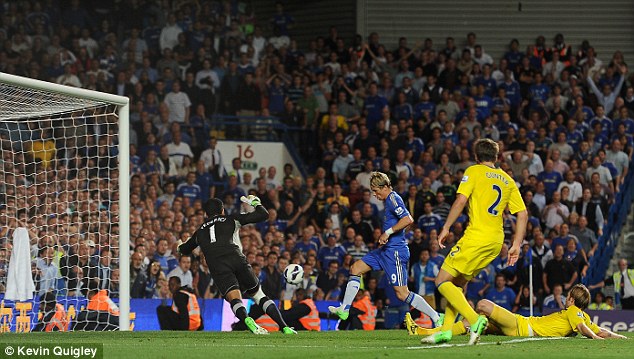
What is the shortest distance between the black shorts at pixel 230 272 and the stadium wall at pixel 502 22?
1481 cm

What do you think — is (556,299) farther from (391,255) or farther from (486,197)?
(486,197)

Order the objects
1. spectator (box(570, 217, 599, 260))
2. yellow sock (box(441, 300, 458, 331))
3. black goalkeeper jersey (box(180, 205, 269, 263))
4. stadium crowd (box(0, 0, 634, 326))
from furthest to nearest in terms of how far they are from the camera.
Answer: spectator (box(570, 217, 599, 260))
stadium crowd (box(0, 0, 634, 326))
black goalkeeper jersey (box(180, 205, 269, 263))
yellow sock (box(441, 300, 458, 331))

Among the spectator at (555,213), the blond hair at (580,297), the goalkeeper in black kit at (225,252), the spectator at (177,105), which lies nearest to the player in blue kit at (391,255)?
the goalkeeper in black kit at (225,252)

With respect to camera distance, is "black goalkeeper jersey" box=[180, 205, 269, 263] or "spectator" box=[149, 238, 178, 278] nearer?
"black goalkeeper jersey" box=[180, 205, 269, 263]

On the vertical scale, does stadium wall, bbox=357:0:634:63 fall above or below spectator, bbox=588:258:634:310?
above

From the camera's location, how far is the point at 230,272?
1454 centimetres

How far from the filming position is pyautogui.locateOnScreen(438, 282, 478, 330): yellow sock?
11.6 metres

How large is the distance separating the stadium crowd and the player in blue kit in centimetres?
509

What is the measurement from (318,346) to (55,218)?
802 cm

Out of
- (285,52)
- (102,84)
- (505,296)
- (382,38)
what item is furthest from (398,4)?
(505,296)

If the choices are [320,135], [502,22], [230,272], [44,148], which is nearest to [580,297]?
[230,272]

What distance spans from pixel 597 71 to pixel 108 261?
46.0ft

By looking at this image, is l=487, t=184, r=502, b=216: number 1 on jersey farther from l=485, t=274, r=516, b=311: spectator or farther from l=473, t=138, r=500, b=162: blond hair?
l=485, t=274, r=516, b=311: spectator

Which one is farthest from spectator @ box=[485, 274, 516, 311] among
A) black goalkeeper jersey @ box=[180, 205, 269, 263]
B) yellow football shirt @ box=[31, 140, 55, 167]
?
yellow football shirt @ box=[31, 140, 55, 167]
